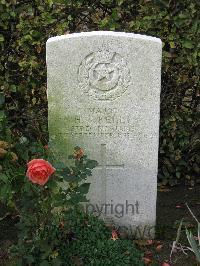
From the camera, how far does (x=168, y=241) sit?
422cm

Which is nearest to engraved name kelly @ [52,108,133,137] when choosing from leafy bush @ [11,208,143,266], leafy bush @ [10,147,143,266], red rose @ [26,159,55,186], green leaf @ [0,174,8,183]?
leafy bush @ [10,147,143,266]

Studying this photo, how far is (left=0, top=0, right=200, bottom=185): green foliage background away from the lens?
467 centimetres

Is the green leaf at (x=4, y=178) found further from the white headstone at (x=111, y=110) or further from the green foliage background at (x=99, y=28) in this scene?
the green foliage background at (x=99, y=28)

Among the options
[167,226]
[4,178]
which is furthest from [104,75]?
[167,226]

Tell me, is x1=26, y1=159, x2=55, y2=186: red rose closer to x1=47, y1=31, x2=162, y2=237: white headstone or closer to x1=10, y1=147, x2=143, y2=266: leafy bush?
x1=10, y1=147, x2=143, y2=266: leafy bush

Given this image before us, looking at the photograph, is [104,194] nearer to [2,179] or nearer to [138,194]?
[138,194]

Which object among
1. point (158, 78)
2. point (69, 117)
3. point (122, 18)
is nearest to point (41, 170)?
point (69, 117)

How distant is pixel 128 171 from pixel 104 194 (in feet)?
0.79

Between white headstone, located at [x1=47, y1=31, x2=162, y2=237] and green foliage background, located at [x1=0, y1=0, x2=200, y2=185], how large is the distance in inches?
37.7

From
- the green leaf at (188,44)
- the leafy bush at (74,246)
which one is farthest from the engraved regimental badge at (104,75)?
the green leaf at (188,44)

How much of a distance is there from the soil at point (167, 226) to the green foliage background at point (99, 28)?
1.16 feet

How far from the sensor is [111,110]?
3867mm

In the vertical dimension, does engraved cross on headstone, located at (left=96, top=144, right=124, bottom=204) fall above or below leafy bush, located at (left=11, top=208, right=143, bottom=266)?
above

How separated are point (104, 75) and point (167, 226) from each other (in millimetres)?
1378
